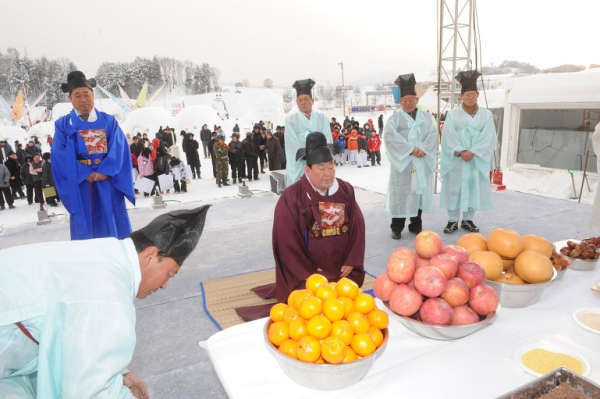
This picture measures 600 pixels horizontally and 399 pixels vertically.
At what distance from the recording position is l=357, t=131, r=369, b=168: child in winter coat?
12922 mm

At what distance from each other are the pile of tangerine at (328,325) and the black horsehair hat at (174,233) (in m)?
0.39

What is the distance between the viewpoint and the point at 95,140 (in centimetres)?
397

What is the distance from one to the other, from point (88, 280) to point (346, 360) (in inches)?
30.8

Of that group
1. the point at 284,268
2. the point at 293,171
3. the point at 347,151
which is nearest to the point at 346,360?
the point at 284,268

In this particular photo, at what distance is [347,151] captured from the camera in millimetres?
13641

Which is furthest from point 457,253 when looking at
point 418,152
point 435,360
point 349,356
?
point 418,152

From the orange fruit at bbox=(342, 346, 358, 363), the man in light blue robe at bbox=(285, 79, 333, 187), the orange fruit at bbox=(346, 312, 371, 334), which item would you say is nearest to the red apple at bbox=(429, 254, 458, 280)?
the orange fruit at bbox=(346, 312, 371, 334)

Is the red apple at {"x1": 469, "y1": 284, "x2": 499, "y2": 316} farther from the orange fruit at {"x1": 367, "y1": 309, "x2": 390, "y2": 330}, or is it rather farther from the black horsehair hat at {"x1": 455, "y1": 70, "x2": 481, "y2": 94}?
the black horsehair hat at {"x1": 455, "y1": 70, "x2": 481, "y2": 94}

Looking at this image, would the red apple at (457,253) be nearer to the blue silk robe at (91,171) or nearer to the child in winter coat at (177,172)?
the blue silk robe at (91,171)

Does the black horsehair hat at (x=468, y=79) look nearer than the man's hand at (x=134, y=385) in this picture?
No

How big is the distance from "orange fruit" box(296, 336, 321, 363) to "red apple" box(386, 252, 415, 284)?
16.3 inches

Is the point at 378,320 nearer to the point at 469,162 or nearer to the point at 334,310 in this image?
the point at 334,310

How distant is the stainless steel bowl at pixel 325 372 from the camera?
113 cm

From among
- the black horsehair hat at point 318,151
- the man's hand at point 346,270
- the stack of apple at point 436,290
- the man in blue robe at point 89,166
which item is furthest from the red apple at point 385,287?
the man in blue robe at point 89,166
